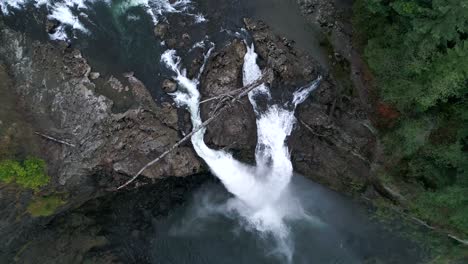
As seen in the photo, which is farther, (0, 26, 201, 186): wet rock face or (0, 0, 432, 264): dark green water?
(0, 0, 432, 264): dark green water

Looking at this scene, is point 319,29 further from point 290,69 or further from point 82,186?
point 82,186

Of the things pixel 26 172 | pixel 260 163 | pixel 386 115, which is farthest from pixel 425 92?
pixel 26 172

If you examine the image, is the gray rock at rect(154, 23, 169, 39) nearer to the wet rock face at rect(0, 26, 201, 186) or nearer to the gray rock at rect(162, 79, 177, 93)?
the gray rock at rect(162, 79, 177, 93)

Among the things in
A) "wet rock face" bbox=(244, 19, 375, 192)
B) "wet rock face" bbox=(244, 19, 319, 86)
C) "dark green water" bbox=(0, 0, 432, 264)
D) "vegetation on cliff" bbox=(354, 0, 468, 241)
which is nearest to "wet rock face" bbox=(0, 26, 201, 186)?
"dark green water" bbox=(0, 0, 432, 264)

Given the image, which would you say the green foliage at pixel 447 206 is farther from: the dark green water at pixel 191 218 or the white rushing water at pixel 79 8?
the white rushing water at pixel 79 8

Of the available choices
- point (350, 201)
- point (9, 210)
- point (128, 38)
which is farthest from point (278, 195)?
point (9, 210)

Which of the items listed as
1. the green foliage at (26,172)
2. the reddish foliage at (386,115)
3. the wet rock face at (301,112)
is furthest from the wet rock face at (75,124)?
the reddish foliage at (386,115)
